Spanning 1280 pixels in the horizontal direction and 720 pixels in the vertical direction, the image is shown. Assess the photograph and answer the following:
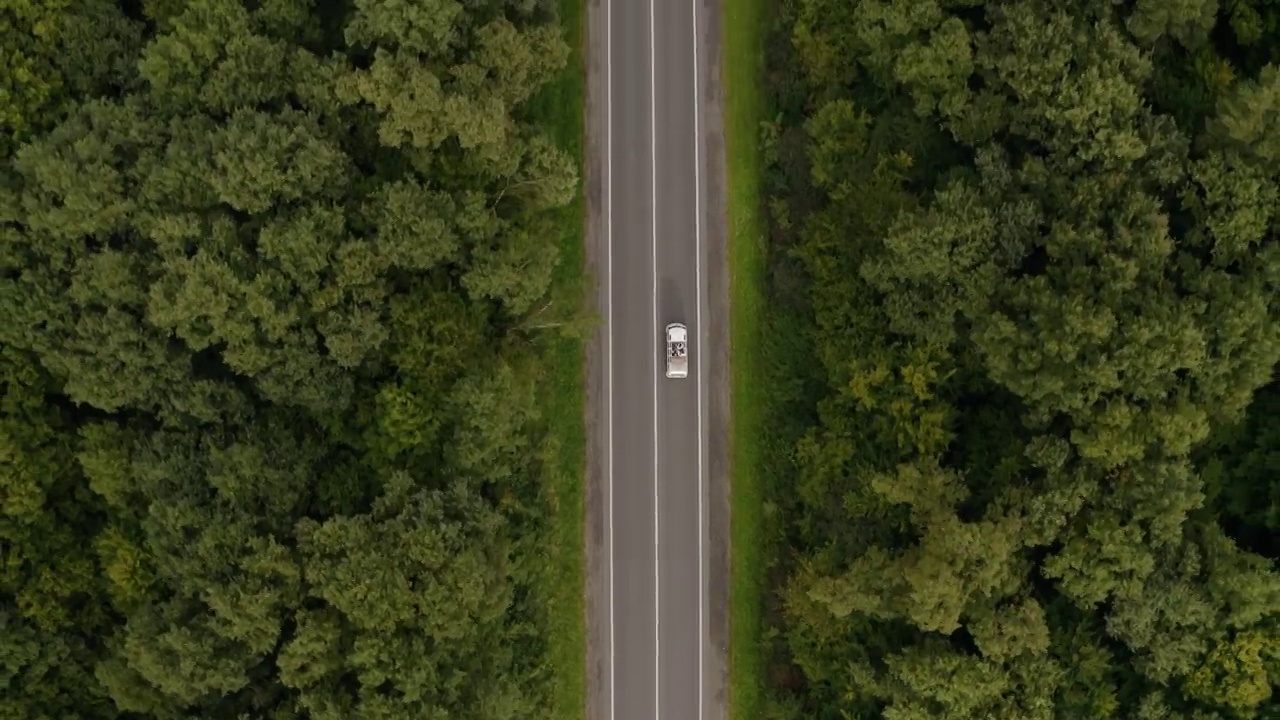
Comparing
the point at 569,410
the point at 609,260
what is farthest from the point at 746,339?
the point at 569,410

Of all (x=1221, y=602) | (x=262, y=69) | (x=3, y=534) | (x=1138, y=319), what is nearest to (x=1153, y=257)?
(x=1138, y=319)

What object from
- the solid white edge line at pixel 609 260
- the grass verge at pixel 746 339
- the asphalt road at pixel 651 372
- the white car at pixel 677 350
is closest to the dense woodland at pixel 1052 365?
the grass verge at pixel 746 339

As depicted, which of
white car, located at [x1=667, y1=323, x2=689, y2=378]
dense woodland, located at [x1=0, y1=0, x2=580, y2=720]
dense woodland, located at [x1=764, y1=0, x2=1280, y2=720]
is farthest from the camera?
white car, located at [x1=667, y1=323, x2=689, y2=378]

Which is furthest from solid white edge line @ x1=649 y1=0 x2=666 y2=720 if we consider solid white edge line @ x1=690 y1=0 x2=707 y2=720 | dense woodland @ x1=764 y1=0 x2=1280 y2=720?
dense woodland @ x1=764 y1=0 x2=1280 y2=720

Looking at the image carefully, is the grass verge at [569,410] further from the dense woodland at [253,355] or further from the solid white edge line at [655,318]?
the dense woodland at [253,355]

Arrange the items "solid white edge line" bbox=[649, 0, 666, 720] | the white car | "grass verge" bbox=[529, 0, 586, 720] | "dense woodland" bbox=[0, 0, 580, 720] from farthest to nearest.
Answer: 1. "solid white edge line" bbox=[649, 0, 666, 720]
2. the white car
3. "grass verge" bbox=[529, 0, 586, 720]
4. "dense woodland" bbox=[0, 0, 580, 720]

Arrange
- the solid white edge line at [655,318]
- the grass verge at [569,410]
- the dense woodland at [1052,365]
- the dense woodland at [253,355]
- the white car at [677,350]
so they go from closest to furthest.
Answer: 1. the dense woodland at [1052,365]
2. the dense woodland at [253,355]
3. the grass verge at [569,410]
4. the white car at [677,350]
5. the solid white edge line at [655,318]

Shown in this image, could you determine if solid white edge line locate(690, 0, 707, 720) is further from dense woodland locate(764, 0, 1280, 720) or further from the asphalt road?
dense woodland locate(764, 0, 1280, 720)
